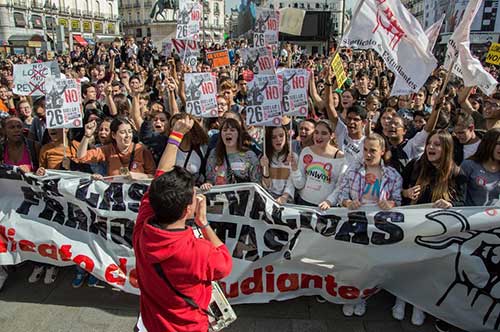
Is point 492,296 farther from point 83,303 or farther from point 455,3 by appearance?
point 455,3

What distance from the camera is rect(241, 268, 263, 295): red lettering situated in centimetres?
373

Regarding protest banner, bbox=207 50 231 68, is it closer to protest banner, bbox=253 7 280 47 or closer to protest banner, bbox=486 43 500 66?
protest banner, bbox=253 7 280 47

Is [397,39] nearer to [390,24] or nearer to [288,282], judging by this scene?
[390,24]

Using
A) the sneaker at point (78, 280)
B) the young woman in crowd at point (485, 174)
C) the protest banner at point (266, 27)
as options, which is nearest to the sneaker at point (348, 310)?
the young woman in crowd at point (485, 174)

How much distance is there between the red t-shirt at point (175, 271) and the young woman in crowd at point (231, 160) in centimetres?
179

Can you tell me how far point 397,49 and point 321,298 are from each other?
3.11m

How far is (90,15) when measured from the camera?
85.1 m

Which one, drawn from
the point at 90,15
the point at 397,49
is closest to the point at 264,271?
the point at 397,49

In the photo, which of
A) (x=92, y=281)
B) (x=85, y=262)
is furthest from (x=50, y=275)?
(x=85, y=262)

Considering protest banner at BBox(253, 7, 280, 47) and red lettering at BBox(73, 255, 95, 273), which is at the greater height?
protest banner at BBox(253, 7, 280, 47)

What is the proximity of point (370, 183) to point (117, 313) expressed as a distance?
8.49 ft

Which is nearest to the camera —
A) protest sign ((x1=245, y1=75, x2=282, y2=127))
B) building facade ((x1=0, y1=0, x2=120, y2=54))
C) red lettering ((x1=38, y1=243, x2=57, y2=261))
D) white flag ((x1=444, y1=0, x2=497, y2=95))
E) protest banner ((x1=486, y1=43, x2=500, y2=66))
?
red lettering ((x1=38, y1=243, x2=57, y2=261))

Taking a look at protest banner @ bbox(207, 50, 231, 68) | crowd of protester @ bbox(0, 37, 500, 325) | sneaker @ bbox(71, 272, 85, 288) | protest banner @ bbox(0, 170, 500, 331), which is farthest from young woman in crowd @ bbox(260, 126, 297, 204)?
protest banner @ bbox(207, 50, 231, 68)

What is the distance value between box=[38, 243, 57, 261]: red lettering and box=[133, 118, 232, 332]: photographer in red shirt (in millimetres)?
2029
